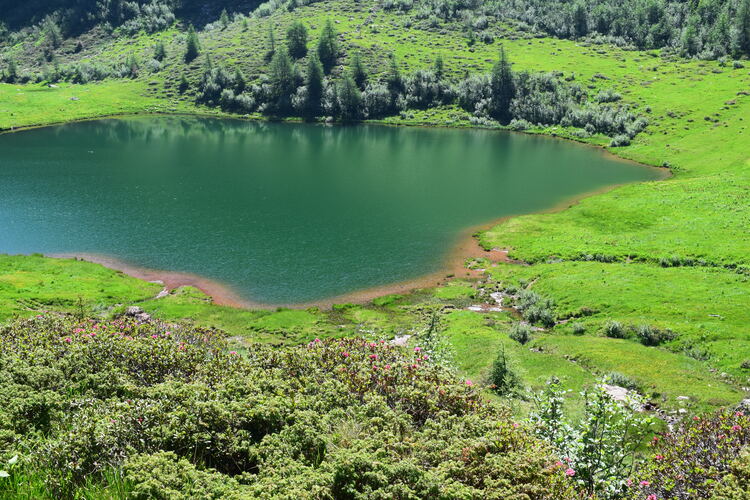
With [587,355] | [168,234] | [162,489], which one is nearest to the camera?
[162,489]

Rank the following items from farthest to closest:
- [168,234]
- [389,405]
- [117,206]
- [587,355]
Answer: [117,206], [168,234], [587,355], [389,405]

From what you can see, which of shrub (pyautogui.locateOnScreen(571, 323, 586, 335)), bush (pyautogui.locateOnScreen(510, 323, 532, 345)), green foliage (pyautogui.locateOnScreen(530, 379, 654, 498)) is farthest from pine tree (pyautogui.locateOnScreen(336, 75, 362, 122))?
green foliage (pyautogui.locateOnScreen(530, 379, 654, 498))

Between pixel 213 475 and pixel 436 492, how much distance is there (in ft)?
18.7

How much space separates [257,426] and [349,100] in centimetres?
18866

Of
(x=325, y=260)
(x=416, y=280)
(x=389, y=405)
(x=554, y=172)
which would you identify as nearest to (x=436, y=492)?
(x=389, y=405)

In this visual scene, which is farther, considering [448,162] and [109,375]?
[448,162]

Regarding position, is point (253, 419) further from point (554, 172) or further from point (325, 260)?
point (554, 172)

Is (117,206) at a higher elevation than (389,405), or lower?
lower

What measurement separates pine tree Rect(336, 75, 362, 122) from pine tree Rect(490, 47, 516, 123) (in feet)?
166

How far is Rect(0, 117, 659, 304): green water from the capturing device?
229 feet

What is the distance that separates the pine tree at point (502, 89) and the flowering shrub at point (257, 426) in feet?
593

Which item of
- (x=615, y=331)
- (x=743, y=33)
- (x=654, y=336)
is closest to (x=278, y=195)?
(x=615, y=331)

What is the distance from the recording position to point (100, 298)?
184ft

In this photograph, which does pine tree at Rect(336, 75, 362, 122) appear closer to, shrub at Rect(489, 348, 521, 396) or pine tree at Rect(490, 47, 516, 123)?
pine tree at Rect(490, 47, 516, 123)
